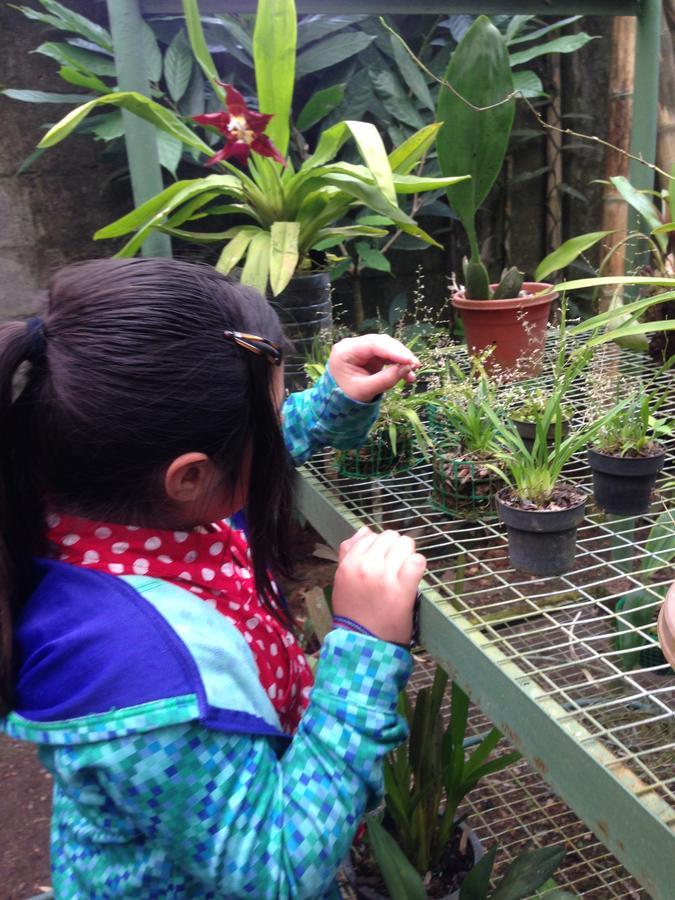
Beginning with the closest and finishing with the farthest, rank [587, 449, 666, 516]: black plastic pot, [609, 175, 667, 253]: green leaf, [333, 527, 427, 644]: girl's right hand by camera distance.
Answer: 1. [333, 527, 427, 644]: girl's right hand
2. [587, 449, 666, 516]: black plastic pot
3. [609, 175, 667, 253]: green leaf

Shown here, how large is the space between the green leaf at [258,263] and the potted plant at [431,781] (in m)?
0.72

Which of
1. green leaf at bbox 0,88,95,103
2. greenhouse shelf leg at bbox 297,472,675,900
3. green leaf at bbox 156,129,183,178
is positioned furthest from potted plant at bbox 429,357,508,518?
green leaf at bbox 0,88,95,103

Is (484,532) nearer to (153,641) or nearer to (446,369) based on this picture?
(446,369)

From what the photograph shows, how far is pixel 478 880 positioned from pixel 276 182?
120 centimetres

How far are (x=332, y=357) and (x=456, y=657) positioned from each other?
0.49 meters

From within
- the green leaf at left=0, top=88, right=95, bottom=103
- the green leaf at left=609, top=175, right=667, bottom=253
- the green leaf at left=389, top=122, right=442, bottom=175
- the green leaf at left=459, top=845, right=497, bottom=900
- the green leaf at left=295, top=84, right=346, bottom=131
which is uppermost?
the green leaf at left=0, top=88, right=95, bottom=103

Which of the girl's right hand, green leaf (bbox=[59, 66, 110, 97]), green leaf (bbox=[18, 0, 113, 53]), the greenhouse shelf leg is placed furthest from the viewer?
green leaf (bbox=[18, 0, 113, 53])

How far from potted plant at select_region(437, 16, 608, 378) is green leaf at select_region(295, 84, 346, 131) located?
1112mm

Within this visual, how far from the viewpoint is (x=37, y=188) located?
2.50 meters

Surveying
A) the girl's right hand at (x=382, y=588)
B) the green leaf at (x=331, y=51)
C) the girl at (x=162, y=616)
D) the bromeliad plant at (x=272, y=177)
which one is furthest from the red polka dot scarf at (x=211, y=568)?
the green leaf at (x=331, y=51)

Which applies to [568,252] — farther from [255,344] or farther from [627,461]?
[255,344]

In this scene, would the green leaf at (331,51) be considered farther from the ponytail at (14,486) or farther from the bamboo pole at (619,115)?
the ponytail at (14,486)

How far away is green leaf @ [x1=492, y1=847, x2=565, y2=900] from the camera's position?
1044 mm

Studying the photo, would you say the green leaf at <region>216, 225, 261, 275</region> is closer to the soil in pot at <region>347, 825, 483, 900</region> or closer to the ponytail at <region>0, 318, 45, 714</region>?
the ponytail at <region>0, 318, 45, 714</region>
